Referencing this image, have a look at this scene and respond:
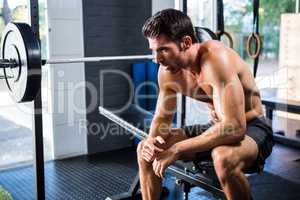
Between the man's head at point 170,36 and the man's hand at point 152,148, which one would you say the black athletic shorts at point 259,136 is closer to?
the man's hand at point 152,148

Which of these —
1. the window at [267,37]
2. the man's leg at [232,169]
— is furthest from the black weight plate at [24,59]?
the window at [267,37]

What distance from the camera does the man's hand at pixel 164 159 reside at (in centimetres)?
170

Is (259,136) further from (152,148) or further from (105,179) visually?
(105,179)

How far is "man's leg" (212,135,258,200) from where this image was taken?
161cm

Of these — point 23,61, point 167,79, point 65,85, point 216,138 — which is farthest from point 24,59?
point 65,85

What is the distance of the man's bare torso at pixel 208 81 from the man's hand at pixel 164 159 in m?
0.27

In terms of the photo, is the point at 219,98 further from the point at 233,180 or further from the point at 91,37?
the point at 91,37

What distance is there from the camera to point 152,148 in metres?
1.76

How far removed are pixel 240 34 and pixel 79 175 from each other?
9.39 feet

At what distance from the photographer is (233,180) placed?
5.30ft

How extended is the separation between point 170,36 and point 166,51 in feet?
0.23

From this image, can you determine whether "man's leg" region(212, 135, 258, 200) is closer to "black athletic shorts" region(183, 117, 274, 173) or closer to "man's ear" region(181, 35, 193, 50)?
"black athletic shorts" region(183, 117, 274, 173)

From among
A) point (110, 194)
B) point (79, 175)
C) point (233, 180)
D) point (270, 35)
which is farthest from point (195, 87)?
point (270, 35)

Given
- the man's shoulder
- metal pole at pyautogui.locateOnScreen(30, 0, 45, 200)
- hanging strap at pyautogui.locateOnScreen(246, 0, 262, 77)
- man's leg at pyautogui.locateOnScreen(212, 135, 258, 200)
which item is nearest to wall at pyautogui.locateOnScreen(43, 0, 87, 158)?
metal pole at pyautogui.locateOnScreen(30, 0, 45, 200)
